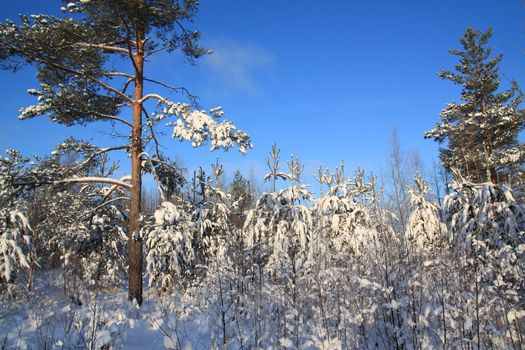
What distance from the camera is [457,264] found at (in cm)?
409

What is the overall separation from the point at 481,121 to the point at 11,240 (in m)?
20.0

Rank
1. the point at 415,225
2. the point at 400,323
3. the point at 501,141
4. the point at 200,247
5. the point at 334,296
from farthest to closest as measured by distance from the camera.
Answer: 1. the point at 501,141
2. the point at 415,225
3. the point at 200,247
4. the point at 334,296
5. the point at 400,323

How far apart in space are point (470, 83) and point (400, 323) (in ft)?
57.4

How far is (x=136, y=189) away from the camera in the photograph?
7.92 metres

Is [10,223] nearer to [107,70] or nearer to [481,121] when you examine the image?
[107,70]

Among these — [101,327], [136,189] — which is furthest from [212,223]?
[101,327]

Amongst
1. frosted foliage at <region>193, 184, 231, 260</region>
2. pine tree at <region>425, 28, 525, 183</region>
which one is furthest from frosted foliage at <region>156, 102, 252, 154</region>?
pine tree at <region>425, 28, 525, 183</region>

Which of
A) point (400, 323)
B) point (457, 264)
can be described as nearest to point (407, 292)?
point (400, 323)

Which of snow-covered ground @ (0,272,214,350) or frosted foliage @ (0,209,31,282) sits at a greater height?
frosted foliage @ (0,209,31,282)

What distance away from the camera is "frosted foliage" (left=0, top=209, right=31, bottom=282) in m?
7.87

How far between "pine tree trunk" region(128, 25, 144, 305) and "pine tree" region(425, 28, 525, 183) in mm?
14610

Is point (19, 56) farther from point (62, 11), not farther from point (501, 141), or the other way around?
point (501, 141)

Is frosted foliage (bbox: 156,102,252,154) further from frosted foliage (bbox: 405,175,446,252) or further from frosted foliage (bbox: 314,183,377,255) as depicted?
frosted foliage (bbox: 405,175,446,252)

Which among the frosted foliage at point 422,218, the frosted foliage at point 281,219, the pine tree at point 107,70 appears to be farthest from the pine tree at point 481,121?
the pine tree at point 107,70
